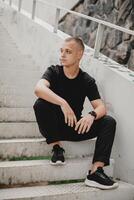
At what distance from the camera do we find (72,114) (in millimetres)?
3750

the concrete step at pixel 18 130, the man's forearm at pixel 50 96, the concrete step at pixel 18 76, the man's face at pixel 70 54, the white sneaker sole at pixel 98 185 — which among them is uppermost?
the man's face at pixel 70 54

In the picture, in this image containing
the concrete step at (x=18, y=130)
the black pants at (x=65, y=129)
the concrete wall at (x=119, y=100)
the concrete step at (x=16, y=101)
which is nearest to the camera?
the black pants at (x=65, y=129)

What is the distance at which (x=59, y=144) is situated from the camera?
3928mm

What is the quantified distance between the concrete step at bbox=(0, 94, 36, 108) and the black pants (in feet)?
3.97

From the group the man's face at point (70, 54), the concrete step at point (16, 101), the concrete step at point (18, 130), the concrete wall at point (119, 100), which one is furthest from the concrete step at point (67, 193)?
the concrete step at point (16, 101)

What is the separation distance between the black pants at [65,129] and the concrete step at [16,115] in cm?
77

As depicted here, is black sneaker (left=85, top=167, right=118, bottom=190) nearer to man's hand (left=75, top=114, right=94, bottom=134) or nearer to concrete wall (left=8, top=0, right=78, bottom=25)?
man's hand (left=75, top=114, right=94, bottom=134)

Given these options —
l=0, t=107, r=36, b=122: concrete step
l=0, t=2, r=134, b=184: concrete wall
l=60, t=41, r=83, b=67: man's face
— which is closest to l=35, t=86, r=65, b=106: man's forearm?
l=60, t=41, r=83, b=67: man's face

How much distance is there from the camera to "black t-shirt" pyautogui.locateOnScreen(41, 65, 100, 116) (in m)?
3.97

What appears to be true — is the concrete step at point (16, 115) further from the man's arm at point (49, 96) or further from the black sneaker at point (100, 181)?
the black sneaker at point (100, 181)

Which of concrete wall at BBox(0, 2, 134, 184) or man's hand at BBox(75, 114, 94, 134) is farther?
concrete wall at BBox(0, 2, 134, 184)

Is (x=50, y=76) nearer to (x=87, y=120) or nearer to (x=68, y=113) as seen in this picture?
(x=68, y=113)

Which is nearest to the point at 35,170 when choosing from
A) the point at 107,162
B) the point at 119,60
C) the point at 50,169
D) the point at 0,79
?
the point at 50,169

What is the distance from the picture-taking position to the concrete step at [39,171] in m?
3.63
